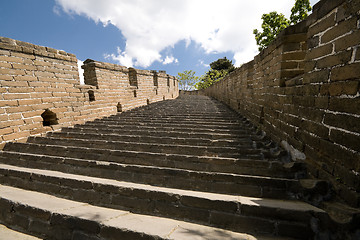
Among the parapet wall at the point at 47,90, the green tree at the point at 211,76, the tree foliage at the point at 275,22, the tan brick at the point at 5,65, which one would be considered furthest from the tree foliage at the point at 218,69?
the tan brick at the point at 5,65

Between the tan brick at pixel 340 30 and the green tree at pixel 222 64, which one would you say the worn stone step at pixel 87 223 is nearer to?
Result: the tan brick at pixel 340 30

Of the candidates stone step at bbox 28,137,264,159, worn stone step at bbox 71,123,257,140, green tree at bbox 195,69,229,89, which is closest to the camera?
stone step at bbox 28,137,264,159

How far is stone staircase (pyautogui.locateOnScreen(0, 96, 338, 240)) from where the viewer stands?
171 cm

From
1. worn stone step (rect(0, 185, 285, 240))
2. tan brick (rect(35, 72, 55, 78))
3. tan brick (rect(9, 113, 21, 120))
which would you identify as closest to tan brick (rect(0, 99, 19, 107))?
tan brick (rect(9, 113, 21, 120))

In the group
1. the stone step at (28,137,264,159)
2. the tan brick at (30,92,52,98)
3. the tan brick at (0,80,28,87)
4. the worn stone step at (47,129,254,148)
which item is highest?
the tan brick at (0,80,28,87)

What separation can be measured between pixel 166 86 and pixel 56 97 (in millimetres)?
8828

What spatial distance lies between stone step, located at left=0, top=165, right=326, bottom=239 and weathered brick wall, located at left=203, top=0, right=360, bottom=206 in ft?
1.76

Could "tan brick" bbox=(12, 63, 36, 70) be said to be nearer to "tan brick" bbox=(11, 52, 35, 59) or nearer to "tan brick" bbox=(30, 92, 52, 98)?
"tan brick" bbox=(11, 52, 35, 59)

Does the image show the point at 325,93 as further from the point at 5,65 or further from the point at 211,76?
the point at 211,76

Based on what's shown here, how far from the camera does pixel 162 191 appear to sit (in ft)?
6.97

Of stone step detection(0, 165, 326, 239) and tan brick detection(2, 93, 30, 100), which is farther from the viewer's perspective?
tan brick detection(2, 93, 30, 100)

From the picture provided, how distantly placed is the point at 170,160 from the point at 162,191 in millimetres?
701

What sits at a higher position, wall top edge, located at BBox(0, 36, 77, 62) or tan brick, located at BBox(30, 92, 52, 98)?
wall top edge, located at BBox(0, 36, 77, 62)

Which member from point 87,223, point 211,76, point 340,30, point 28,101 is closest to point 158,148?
point 87,223
